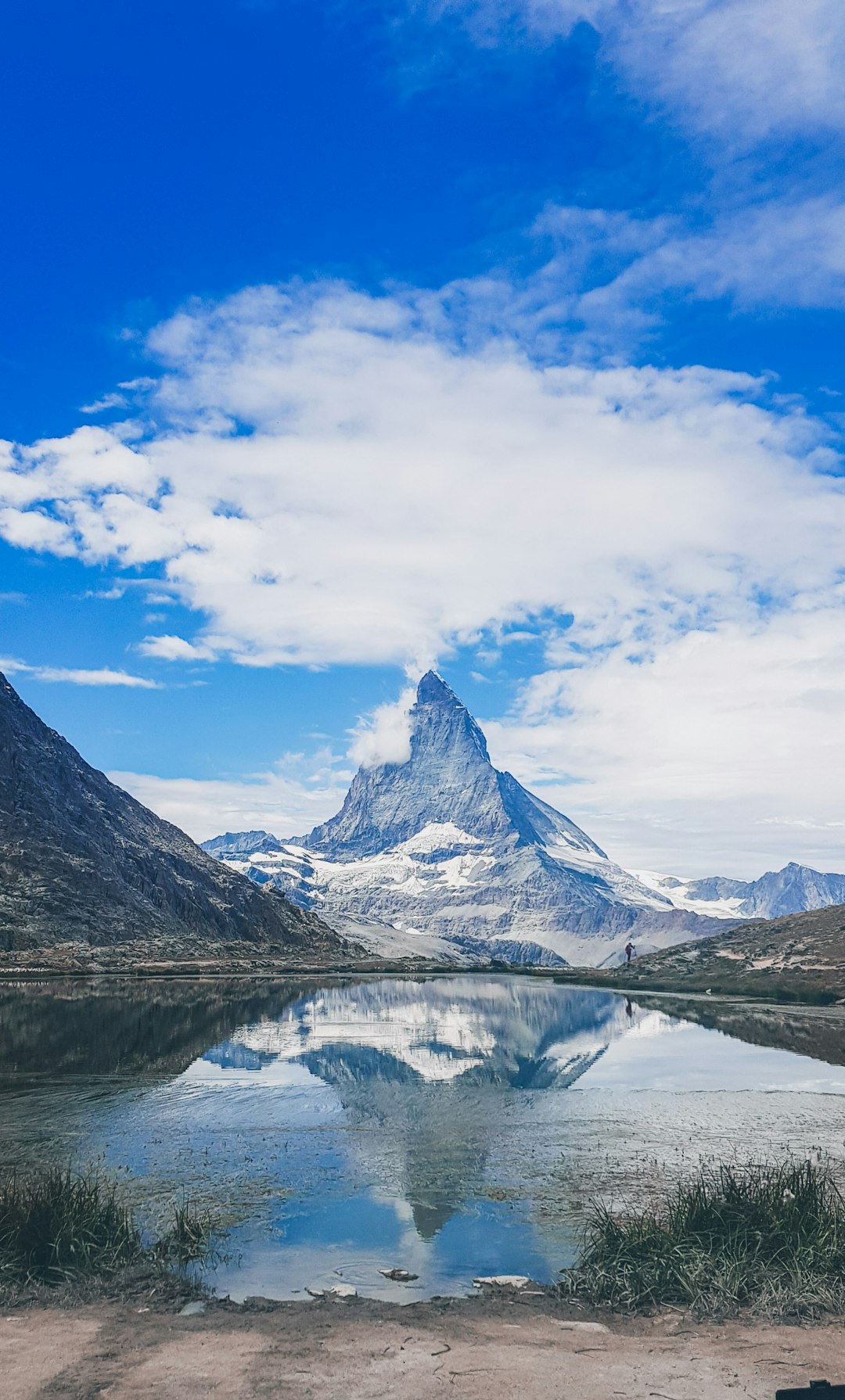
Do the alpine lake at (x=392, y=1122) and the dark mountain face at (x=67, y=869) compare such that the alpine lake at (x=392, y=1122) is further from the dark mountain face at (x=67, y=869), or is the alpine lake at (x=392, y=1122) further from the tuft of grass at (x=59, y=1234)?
the dark mountain face at (x=67, y=869)

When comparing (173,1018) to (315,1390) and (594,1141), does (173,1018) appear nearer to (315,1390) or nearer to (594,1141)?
(594,1141)

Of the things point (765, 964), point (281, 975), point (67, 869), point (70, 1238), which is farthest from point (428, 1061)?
point (67, 869)

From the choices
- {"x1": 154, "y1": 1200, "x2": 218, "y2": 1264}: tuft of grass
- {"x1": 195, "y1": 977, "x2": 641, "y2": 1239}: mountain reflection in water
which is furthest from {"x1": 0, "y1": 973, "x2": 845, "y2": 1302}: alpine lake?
{"x1": 154, "y1": 1200, "x2": 218, "y2": 1264}: tuft of grass

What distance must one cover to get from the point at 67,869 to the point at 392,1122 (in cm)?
13436

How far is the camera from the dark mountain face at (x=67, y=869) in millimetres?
140000

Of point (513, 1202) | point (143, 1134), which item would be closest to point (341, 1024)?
point (143, 1134)

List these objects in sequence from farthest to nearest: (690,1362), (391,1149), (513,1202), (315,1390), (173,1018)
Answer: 1. (173,1018)
2. (391,1149)
3. (513,1202)
4. (690,1362)
5. (315,1390)

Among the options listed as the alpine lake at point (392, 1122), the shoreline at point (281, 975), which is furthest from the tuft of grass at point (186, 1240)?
the shoreline at point (281, 975)

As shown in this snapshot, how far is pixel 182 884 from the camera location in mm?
195750

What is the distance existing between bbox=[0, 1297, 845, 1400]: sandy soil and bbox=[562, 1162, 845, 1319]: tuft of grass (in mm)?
824

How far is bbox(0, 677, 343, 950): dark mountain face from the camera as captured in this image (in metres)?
140

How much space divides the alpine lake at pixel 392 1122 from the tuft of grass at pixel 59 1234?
2004 millimetres

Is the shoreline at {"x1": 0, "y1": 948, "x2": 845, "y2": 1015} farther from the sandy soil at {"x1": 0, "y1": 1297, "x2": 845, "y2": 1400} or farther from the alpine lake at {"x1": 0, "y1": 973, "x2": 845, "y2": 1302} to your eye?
the sandy soil at {"x1": 0, "y1": 1297, "x2": 845, "y2": 1400}

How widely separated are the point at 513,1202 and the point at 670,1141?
10099 mm
